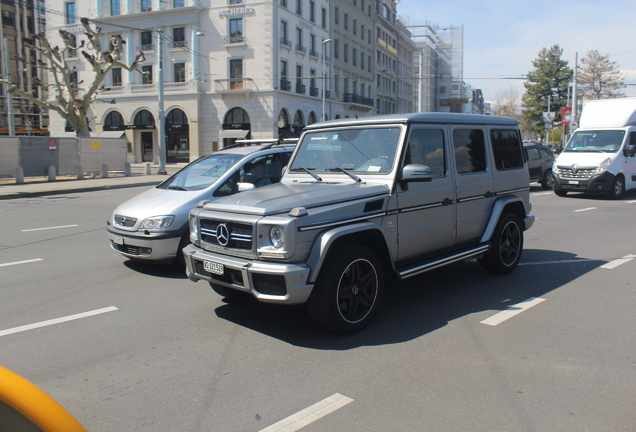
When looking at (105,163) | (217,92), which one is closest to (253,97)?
(217,92)

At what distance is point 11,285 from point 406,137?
16.7 ft

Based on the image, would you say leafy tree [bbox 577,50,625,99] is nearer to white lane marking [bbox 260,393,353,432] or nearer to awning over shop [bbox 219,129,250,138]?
awning over shop [bbox 219,129,250,138]

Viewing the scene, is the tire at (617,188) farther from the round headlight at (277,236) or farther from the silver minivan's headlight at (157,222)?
the round headlight at (277,236)

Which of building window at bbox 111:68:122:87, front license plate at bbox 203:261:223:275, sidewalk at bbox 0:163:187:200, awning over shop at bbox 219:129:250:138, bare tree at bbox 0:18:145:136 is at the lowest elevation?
sidewalk at bbox 0:163:187:200

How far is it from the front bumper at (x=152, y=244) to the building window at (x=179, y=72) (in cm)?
4160

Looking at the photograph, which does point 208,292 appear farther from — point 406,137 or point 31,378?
point 406,137

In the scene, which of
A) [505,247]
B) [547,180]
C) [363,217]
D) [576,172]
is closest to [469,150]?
[505,247]

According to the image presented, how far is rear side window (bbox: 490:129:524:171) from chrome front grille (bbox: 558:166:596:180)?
1018cm

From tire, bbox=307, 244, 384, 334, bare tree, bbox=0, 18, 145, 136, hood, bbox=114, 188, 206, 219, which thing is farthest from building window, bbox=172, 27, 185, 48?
tire, bbox=307, 244, 384, 334

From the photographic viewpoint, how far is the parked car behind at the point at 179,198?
672 cm

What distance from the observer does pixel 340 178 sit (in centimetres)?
540

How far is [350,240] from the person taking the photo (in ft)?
15.5

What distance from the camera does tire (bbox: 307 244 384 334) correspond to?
4.36m

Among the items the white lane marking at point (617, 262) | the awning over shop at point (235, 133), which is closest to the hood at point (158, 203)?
the white lane marking at point (617, 262)
